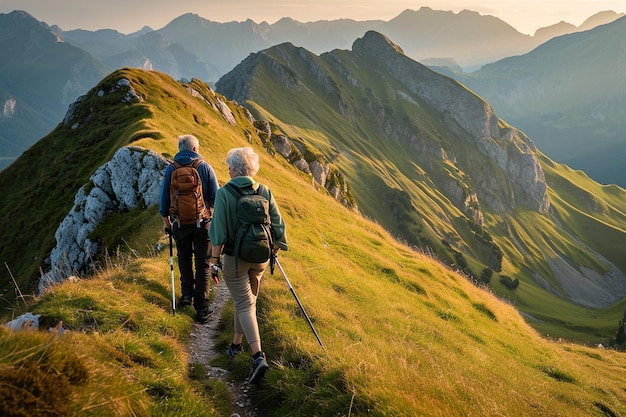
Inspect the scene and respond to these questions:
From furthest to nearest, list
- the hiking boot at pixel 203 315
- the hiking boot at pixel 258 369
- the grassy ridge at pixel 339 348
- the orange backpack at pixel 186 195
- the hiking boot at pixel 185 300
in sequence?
the hiking boot at pixel 185 300 < the hiking boot at pixel 203 315 < the orange backpack at pixel 186 195 < the hiking boot at pixel 258 369 < the grassy ridge at pixel 339 348

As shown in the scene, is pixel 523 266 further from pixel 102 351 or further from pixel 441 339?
pixel 102 351

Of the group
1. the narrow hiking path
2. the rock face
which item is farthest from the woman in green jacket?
the rock face

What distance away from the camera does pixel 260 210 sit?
750cm

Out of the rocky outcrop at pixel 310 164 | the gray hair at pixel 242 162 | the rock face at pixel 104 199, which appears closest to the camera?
the gray hair at pixel 242 162

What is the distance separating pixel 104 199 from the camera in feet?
81.1

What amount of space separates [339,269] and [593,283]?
231846 millimetres

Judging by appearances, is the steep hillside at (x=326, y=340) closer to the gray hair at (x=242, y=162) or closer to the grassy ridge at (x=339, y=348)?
the grassy ridge at (x=339, y=348)

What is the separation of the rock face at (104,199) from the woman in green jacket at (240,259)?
1496 cm

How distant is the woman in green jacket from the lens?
24.6 feet

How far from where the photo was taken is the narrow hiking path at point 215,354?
23.5 feet

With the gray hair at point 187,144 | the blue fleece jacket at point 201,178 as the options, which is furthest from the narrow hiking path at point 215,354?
the gray hair at point 187,144

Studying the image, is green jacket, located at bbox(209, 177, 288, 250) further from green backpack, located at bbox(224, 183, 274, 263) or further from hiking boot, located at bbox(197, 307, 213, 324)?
hiking boot, located at bbox(197, 307, 213, 324)

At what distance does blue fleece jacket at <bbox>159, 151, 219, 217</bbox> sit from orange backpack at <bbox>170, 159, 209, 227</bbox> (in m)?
0.12

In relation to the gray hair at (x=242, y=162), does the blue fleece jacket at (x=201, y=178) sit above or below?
below
